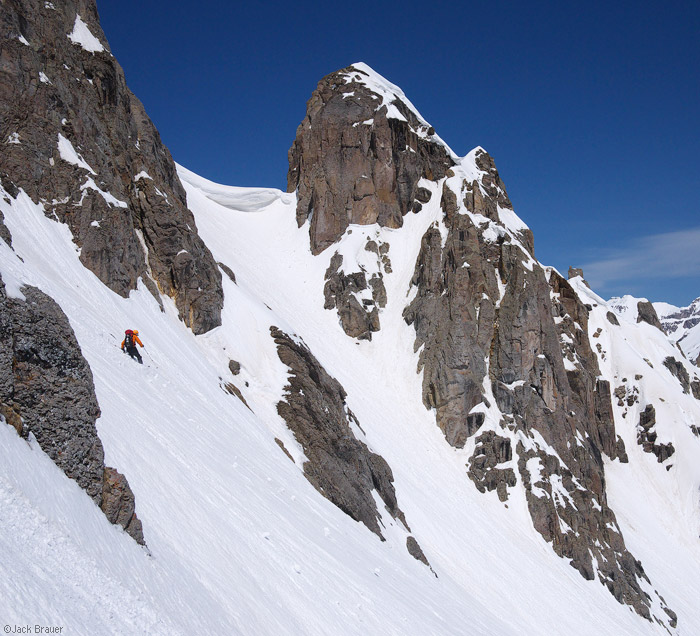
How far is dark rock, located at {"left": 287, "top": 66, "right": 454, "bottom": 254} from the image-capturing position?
63.8 m

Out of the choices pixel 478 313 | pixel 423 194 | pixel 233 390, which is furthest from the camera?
pixel 423 194

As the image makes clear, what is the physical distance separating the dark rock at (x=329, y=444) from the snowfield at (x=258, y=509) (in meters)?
0.79

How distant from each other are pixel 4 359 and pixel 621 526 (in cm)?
6279

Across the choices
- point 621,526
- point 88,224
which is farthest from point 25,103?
point 621,526

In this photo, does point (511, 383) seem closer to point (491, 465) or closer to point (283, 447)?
point (491, 465)

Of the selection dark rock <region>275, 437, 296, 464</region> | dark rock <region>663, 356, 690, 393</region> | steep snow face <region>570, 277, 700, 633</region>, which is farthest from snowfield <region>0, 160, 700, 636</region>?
dark rock <region>663, 356, 690, 393</region>

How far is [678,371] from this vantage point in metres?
80.5

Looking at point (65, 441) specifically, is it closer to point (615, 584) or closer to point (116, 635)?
point (116, 635)

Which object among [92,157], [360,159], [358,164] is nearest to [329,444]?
[92,157]

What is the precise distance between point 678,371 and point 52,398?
88332 mm

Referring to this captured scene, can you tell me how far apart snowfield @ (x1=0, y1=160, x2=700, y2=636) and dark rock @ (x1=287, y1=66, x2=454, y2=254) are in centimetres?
268

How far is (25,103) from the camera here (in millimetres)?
26359

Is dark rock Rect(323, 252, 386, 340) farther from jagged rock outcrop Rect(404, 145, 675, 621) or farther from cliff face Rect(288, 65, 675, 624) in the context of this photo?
jagged rock outcrop Rect(404, 145, 675, 621)

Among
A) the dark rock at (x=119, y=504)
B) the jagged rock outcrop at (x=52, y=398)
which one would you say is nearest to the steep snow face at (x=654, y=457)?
the dark rock at (x=119, y=504)
